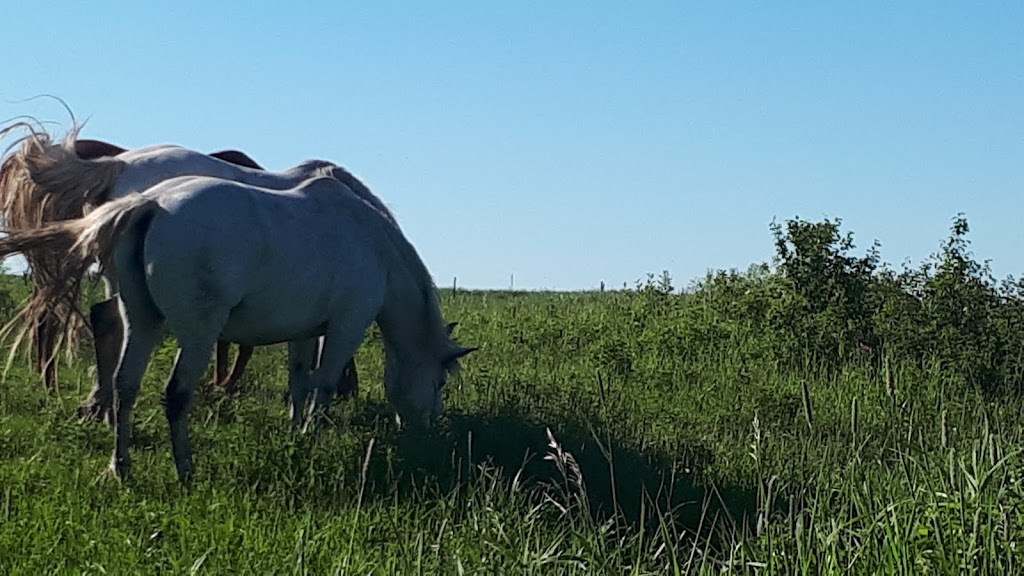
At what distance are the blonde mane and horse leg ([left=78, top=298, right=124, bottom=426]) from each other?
145mm

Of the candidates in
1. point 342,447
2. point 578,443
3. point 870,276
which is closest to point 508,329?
point 870,276

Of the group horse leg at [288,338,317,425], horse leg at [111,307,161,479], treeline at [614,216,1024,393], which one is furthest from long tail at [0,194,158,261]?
treeline at [614,216,1024,393]

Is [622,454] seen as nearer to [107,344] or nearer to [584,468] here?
[584,468]

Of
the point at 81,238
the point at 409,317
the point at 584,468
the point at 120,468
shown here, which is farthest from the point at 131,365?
the point at 584,468

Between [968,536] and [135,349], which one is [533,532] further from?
[135,349]

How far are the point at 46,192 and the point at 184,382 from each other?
2.22 metres

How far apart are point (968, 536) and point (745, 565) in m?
0.74

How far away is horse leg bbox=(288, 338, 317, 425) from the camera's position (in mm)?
8812

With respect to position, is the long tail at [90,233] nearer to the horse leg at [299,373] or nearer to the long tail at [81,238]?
the long tail at [81,238]

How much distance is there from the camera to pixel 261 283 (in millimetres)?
7375

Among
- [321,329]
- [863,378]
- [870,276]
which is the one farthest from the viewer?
[870,276]

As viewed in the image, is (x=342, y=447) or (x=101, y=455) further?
(x=101, y=455)

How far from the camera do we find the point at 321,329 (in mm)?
8281

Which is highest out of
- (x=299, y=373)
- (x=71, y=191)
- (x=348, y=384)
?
(x=71, y=191)
